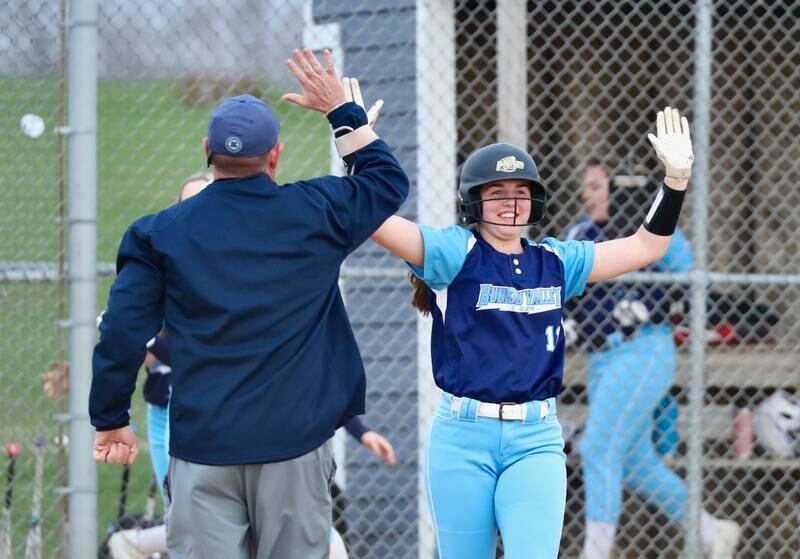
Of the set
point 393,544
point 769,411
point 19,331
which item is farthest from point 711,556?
point 19,331

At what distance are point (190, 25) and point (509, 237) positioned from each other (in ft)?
8.44

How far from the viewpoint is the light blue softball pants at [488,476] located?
3.81m

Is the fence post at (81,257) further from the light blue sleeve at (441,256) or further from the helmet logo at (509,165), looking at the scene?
the helmet logo at (509,165)

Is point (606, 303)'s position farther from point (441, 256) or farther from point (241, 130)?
point (241, 130)

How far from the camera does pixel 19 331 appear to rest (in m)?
5.10

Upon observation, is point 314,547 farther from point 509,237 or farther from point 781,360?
point 781,360

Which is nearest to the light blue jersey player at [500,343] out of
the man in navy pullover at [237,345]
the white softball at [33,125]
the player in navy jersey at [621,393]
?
the man in navy pullover at [237,345]

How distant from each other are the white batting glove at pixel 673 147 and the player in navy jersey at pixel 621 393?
7.34 ft

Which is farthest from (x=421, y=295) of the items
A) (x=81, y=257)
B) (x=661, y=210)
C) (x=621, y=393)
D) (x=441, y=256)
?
(x=621, y=393)

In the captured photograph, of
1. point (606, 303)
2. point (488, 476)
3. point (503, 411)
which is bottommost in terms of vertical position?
point (488, 476)

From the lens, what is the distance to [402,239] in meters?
3.90

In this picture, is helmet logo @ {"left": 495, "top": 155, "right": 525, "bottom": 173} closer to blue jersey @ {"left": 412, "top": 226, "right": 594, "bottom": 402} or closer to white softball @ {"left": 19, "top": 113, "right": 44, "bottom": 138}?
blue jersey @ {"left": 412, "top": 226, "right": 594, "bottom": 402}

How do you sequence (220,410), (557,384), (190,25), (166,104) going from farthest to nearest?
1. (166,104)
2. (190,25)
3. (557,384)
4. (220,410)

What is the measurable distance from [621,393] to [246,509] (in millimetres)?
3381
